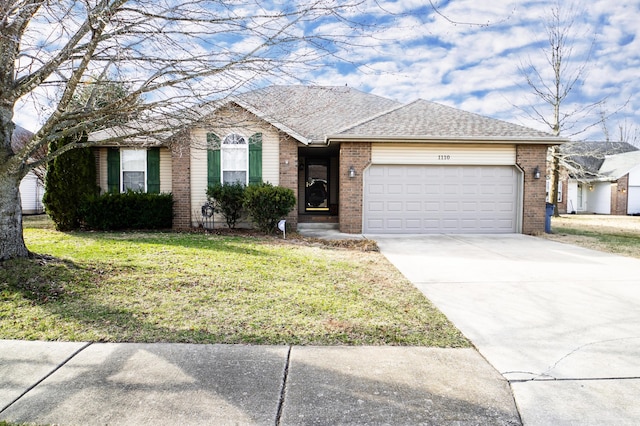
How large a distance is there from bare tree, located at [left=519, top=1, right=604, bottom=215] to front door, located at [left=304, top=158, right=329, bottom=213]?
1135cm

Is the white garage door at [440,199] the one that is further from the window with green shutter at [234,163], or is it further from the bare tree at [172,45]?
the bare tree at [172,45]

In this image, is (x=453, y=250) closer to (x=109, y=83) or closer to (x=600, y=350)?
(x=600, y=350)

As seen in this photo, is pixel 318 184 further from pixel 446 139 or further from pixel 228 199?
pixel 446 139

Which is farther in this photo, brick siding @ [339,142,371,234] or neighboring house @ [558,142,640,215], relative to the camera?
neighboring house @ [558,142,640,215]

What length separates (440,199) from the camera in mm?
12070

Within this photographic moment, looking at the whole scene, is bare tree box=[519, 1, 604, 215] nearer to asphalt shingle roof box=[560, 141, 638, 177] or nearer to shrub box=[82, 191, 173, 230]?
asphalt shingle roof box=[560, 141, 638, 177]

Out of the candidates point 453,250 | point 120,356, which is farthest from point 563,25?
point 120,356

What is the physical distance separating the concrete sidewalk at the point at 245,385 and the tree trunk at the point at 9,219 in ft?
10.3

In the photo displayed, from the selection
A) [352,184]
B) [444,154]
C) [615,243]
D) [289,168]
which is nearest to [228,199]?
[289,168]

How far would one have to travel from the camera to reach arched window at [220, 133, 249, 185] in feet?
40.4

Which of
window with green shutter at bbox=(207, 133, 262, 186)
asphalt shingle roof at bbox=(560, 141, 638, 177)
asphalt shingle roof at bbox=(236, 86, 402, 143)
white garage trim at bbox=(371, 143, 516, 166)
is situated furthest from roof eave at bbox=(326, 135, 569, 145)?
asphalt shingle roof at bbox=(560, 141, 638, 177)

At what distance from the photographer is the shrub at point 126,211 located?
11.3 metres

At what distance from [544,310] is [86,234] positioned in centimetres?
1079

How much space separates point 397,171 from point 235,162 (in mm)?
5258
